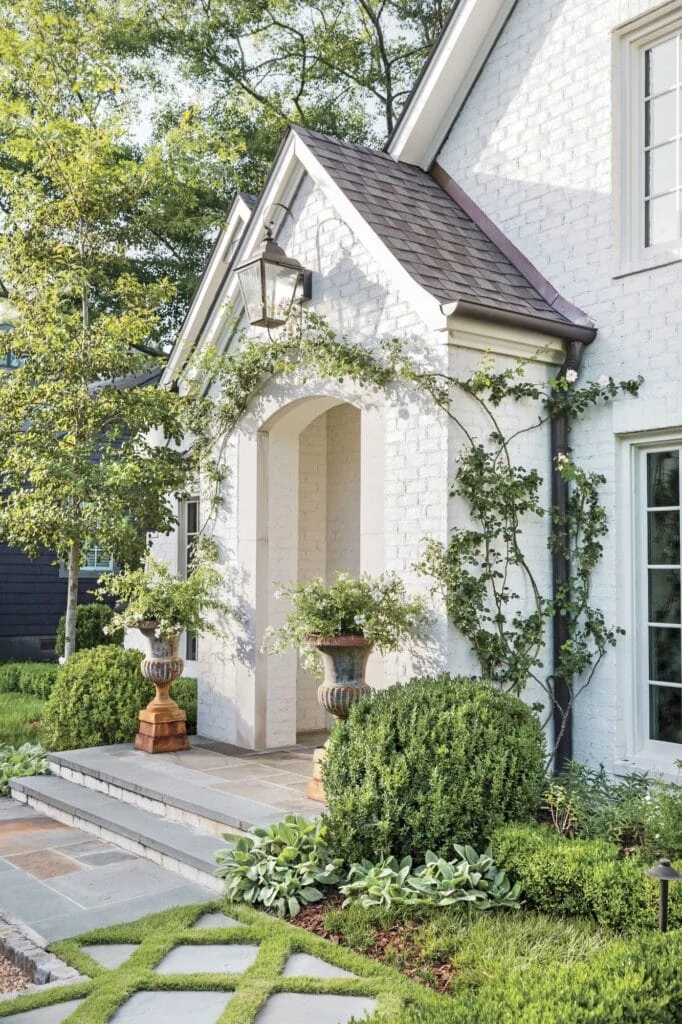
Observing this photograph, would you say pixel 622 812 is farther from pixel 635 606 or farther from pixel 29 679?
pixel 29 679

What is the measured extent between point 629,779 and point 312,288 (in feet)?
14.6

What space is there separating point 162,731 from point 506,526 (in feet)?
11.6

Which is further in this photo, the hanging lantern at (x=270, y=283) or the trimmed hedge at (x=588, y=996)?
the hanging lantern at (x=270, y=283)

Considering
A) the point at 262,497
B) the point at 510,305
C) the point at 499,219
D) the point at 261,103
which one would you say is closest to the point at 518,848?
the point at 510,305

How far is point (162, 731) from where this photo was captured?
7.87 m

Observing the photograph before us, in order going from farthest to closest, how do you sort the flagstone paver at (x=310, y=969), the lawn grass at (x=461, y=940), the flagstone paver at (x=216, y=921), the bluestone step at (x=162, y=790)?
the bluestone step at (x=162, y=790), the flagstone paver at (x=216, y=921), the flagstone paver at (x=310, y=969), the lawn grass at (x=461, y=940)

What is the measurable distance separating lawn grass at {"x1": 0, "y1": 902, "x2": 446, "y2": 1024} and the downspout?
2.85 m

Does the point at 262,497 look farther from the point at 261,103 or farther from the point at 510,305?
the point at 261,103

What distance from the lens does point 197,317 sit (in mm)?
11914

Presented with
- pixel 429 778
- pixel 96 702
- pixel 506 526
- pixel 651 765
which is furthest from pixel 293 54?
pixel 429 778

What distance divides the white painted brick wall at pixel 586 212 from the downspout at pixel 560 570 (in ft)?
0.33

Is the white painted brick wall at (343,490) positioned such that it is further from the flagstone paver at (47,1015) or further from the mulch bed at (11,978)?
the flagstone paver at (47,1015)

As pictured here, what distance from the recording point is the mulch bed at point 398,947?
3873 millimetres

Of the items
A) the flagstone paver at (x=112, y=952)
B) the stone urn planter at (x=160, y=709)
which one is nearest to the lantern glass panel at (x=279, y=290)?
the stone urn planter at (x=160, y=709)
